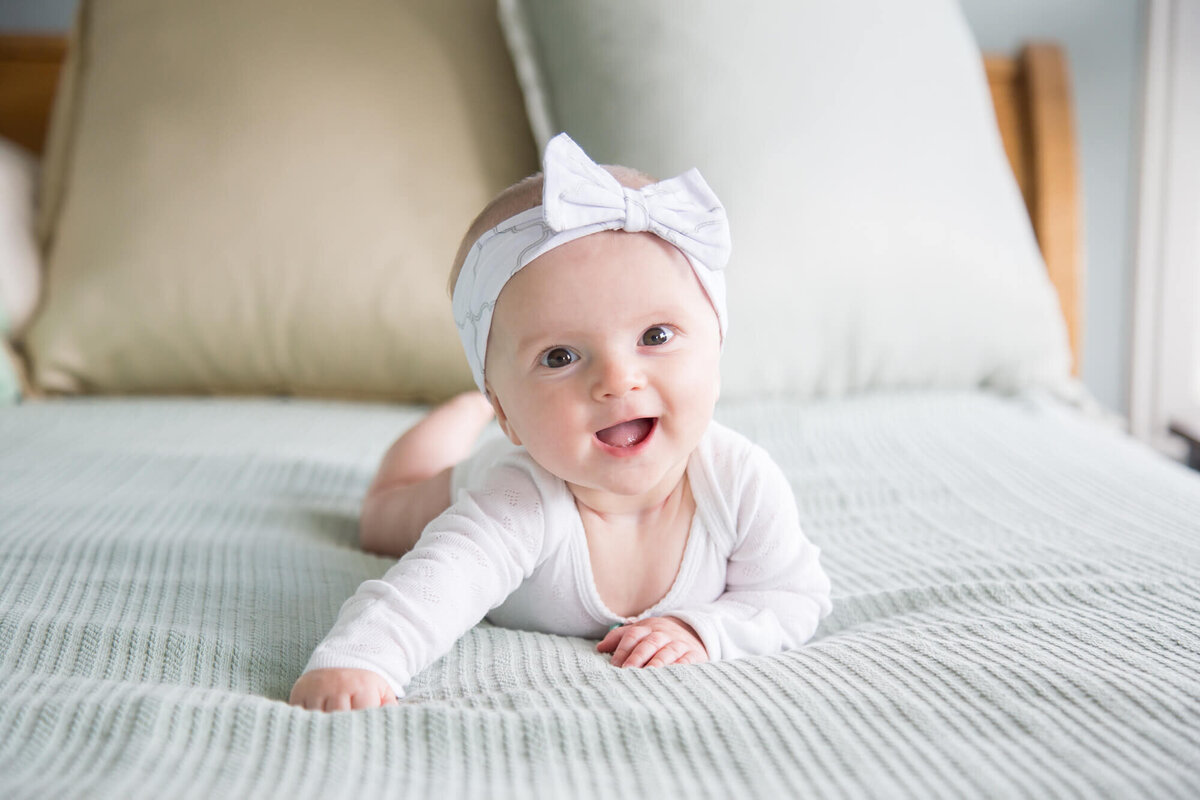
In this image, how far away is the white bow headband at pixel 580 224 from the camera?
0.72 metres

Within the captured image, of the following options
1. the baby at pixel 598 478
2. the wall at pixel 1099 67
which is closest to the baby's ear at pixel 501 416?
the baby at pixel 598 478

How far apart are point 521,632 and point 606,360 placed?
24 cm

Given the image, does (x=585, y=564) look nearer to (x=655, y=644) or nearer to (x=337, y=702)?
(x=655, y=644)

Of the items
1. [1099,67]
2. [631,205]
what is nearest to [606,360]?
[631,205]

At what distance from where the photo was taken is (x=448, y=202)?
1.59 m

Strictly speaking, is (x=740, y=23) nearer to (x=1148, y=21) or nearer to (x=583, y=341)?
(x=583, y=341)

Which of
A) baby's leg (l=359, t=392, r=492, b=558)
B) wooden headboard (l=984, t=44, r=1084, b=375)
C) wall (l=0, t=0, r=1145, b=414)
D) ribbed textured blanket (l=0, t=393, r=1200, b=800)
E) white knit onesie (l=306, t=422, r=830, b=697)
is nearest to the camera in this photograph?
ribbed textured blanket (l=0, t=393, r=1200, b=800)

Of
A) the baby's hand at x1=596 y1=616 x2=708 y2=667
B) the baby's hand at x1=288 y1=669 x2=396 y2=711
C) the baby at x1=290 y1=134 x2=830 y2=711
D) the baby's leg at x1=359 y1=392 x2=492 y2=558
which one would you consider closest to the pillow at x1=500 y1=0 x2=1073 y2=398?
the baby's leg at x1=359 y1=392 x2=492 y2=558

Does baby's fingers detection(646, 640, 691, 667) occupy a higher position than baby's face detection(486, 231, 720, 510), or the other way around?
baby's face detection(486, 231, 720, 510)

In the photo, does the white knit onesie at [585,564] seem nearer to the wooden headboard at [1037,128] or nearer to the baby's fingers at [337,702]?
the baby's fingers at [337,702]

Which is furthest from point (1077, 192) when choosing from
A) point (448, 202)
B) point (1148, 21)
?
point (448, 202)

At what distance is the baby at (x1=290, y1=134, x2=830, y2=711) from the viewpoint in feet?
2.34

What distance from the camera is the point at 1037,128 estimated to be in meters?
2.10

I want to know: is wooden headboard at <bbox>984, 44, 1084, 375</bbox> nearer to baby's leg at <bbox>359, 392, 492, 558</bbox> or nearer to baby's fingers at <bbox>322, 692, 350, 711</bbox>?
baby's leg at <bbox>359, 392, 492, 558</bbox>
